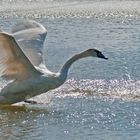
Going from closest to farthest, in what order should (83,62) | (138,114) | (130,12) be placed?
(138,114), (83,62), (130,12)

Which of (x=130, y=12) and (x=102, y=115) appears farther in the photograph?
(x=130, y=12)

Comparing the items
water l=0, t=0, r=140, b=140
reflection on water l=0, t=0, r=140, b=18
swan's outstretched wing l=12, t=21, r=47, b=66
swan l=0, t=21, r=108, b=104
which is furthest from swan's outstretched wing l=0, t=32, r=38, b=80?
reflection on water l=0, t=0, r=140, b=18

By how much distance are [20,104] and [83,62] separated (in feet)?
9.92

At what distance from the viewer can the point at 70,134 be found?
8828mm

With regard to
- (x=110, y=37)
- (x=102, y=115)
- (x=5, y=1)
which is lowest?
(x=5, y=1)

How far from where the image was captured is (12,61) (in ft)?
35.6

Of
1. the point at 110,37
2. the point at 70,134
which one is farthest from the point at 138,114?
the point at 110,37

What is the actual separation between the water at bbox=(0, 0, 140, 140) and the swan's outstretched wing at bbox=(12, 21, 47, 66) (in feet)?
2.12

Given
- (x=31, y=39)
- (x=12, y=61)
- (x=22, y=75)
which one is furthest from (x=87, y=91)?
(x=12, y=61)

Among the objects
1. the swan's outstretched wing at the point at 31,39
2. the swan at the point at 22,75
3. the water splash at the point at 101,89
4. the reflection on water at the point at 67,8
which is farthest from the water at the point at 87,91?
the reflection on water at the point at 67,8

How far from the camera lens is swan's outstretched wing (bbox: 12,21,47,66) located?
12.0m

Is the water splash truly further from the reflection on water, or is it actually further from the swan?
the reflection on water

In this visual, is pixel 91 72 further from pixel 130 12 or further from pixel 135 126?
pixel 130 12

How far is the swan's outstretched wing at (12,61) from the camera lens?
10344mm
